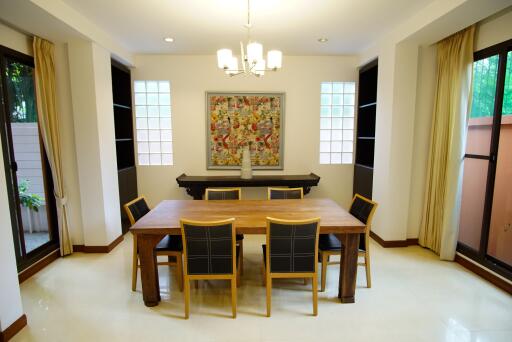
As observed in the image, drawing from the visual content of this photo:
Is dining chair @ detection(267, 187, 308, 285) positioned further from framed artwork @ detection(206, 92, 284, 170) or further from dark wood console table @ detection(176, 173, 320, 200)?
framed artwork @ detection(206, 92, 284, 170)

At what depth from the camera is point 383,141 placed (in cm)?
340

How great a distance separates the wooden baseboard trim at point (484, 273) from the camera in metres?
2.45

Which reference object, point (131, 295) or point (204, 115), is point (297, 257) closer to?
point (131, 295)

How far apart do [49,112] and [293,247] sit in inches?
116

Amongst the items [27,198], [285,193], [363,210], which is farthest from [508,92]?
[27,198]

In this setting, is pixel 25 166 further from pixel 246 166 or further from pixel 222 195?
pixel 246 166

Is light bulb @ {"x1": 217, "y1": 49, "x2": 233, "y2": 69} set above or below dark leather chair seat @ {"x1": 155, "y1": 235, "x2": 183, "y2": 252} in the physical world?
above

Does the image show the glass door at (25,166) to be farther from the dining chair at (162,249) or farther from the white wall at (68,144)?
the dining chair at (162,249)

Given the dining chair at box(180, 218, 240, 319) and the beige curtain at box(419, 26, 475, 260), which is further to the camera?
the beige curtain at box(419, 26, 475, 260)

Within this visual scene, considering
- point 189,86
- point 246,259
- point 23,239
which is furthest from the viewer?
point 189,86

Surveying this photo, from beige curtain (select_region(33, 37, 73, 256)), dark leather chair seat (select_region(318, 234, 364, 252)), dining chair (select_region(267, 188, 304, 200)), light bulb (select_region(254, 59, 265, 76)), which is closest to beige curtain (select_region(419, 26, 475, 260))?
dark leather chair seat (select_region(318, 234, 364, 252))

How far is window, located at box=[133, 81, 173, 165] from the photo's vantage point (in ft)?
13.9

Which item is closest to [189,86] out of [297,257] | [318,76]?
[318,76]

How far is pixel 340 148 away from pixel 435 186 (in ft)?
5.14
